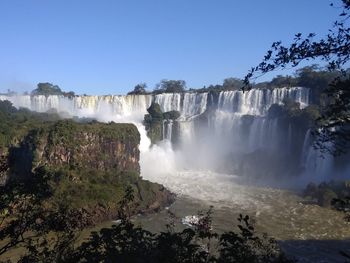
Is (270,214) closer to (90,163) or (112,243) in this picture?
(90,163)

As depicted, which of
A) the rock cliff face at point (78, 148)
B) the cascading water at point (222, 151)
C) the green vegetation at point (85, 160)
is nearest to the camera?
the cascading water at point (222, 151)

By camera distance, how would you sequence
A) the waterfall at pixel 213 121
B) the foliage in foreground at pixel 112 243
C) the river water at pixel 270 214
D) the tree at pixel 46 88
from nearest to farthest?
the foliage in foreground at pixel 112 243 < the river water at pixel 270 214 < the waterfall at pixel 213 121 < the tree at pixel 46 88

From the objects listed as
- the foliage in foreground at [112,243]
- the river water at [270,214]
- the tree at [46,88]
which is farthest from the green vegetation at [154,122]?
the foliage in foreground at [112,243]

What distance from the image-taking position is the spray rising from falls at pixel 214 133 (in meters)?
54.4

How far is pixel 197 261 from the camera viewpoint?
7344 millimetres

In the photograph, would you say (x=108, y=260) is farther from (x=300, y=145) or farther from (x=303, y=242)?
(x=300, y=145)

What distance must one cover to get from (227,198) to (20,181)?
34205mm

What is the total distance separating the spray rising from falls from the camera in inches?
2141

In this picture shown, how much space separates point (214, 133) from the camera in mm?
63906

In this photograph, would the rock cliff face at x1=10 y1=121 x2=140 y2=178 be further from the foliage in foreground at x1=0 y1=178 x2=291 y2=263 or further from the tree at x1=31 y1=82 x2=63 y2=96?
the tree at x1=31 y1=82 x2=63 y2=96

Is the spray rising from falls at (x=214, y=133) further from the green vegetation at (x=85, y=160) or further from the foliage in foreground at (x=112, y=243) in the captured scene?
the foliage in foreground at (x=112, y=243)

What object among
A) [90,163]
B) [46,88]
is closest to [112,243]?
[90,163]

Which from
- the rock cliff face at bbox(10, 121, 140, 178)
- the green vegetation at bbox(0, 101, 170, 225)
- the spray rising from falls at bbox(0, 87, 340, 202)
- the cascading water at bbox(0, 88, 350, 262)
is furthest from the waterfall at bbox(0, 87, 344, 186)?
the green vegetation at bbox(0, 101, 170, 225)

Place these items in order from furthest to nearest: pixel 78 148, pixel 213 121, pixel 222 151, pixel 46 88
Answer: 1. pixel 46 88
2. pixel 213 121
3. pixel 222 151
4. pixel 78 148
